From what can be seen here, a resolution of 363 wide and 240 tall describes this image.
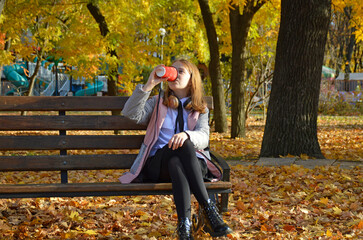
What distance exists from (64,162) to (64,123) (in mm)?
310

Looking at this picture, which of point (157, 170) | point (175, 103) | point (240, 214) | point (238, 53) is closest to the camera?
point (157, 170)

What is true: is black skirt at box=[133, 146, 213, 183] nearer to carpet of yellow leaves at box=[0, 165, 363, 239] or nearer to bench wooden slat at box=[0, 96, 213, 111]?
carpet of yellow leaves at box=[0, 165, 363, 239]

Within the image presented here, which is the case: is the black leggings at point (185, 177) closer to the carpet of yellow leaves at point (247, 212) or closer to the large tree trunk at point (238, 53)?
the carpet of yellow leaves at point (247, 212)

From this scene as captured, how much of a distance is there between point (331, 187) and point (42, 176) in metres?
3.95

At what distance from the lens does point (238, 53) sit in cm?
1234

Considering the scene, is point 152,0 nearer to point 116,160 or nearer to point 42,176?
point 42,176

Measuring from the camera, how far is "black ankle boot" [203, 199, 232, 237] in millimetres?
3379

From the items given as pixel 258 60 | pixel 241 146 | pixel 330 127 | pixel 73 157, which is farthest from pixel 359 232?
pixel 258 60

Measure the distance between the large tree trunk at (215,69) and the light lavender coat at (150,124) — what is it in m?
9.60

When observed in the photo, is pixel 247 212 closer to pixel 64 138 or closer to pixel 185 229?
pixel 185 229

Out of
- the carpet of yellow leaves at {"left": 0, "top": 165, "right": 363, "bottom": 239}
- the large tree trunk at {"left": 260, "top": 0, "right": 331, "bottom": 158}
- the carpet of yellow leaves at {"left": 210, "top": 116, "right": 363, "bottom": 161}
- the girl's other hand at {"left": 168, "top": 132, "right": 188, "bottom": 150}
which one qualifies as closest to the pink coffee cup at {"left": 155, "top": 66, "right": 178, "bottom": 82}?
the girl's other hand at {"left": 168, "top": 132, "right": 188, "bottom": 150}

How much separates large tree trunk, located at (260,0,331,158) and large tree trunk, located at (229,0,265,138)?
16.5ft

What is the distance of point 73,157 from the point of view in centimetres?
402

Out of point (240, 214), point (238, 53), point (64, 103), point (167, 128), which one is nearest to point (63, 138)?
point (64, 103)
